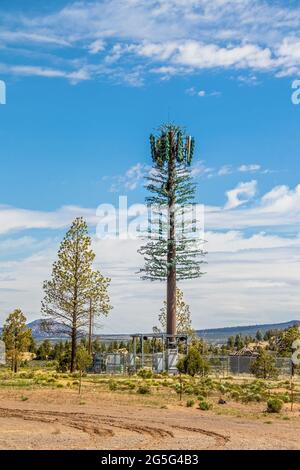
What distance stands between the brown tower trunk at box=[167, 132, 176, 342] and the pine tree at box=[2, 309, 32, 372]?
1620 cm

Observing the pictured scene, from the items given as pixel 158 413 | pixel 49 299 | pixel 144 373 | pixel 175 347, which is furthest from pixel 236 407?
pixel 175 347

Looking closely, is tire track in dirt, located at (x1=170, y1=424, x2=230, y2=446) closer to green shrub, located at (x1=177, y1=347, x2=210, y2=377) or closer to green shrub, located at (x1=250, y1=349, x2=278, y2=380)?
green shrub, located at (x1=177, y1=347, x2=210, y2=377)

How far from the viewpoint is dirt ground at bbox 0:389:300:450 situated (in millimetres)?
18938

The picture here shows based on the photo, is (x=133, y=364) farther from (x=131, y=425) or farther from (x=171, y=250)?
(x=131, y=425)

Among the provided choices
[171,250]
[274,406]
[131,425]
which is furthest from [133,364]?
[131,425]

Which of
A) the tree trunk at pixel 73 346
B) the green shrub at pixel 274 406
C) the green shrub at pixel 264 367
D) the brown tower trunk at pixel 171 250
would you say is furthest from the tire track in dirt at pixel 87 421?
the brown tower trunk at pixel 171 250

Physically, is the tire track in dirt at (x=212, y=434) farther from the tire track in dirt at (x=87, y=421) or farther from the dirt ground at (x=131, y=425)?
the tire track in dirt at (x=87, y=421)

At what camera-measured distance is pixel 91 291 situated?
56.2 m

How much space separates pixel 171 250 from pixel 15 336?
2089 cm

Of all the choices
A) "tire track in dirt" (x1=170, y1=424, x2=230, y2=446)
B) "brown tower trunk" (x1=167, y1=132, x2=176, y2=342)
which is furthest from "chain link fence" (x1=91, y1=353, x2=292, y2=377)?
"tire track in dirt" (x1=170, y1=424, x2=230, y2=446)

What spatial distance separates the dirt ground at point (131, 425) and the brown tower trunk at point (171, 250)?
1464 inches

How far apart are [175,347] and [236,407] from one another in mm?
34204

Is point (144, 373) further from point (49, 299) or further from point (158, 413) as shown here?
point (158, 413)

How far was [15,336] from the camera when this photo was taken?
61938 millimetres
